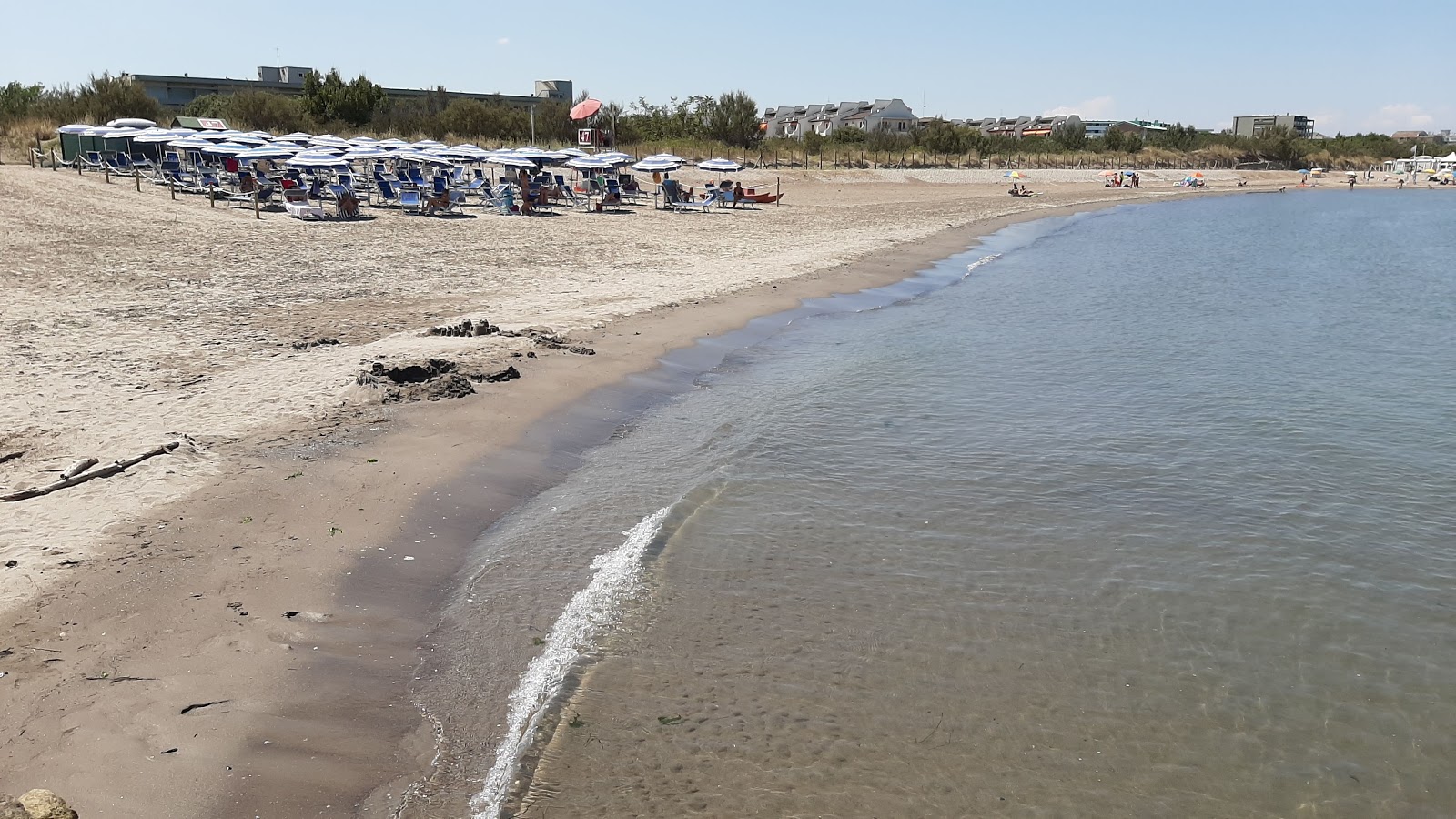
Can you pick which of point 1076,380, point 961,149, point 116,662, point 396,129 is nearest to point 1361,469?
point 1076,380

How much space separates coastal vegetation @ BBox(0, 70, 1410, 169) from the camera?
43688mm

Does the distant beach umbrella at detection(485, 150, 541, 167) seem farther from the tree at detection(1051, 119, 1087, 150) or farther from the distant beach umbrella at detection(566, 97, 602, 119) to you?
the tree at detection(1051, 119, 1087, 150)

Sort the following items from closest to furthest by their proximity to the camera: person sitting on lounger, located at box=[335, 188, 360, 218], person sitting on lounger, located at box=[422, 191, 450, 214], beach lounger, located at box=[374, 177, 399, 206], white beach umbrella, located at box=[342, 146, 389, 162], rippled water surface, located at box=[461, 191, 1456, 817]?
rippled water surface, located at box=[461, 191, 1456, 817], person sitting on lounger, located at box=[335, 188, 360, 218], person sitting on lounger, located at box=[422, 191, 450, 214], white beach umbrella, located at box=[342, 146, 389, 162], beach lounger, located at box=[374, 177, 399, 206]

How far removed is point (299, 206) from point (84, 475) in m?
18.1

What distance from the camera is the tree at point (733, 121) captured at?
175ft

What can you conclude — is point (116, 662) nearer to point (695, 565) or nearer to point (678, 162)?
point (695, 565)

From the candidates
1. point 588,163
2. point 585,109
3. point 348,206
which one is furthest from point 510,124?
point 348,206

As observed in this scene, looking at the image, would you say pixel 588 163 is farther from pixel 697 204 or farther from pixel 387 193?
pixel 387 193

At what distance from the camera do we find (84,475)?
676 cm

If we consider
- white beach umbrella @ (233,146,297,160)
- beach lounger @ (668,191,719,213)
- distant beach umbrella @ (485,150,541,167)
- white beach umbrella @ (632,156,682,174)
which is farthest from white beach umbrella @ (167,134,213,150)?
beach lounger @ (668,191,719,213)

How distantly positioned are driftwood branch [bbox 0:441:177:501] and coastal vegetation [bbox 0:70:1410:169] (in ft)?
132

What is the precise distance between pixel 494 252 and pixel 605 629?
14669 millimetres

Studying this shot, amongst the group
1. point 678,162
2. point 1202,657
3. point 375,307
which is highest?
point 678,162

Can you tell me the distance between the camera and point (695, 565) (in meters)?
6.68
